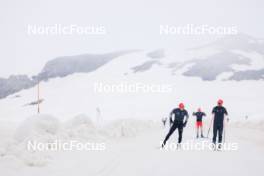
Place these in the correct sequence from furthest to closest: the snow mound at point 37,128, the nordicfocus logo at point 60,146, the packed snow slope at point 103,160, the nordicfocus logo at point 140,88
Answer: the nordicfocus logo at point 140,88 → the snow mound at point 37,128 → the nordicfocus logo at point 60,146 → the packed snow slope at point 103,160

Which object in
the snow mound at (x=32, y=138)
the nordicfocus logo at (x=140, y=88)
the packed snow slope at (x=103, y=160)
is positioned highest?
the nordicfocus logo at (x=140, y=88)

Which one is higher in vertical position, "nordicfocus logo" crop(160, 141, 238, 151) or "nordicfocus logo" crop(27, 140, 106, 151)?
"nordicfocus logo" crop(27, 140, 106, 151)

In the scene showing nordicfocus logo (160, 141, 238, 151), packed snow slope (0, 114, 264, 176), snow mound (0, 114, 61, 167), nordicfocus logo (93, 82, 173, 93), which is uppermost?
nordicfocus logo (93, 82, 173, 93)

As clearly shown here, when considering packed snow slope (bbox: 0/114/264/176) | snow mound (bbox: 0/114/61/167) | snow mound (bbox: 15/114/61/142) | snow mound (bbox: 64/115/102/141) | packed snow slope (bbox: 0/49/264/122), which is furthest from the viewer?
packed snow slope (bbox: 0/49/264/122)

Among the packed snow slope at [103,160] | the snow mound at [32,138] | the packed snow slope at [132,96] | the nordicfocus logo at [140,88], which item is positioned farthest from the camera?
the nordicfocus logo at [140,88]

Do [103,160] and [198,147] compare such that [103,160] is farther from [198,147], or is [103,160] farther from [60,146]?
[198,147]

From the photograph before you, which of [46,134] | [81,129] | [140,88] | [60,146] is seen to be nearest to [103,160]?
[60,146]

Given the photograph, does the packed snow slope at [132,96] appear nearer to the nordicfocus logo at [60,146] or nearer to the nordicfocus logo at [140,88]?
the nordicfocus logo at [140,88]

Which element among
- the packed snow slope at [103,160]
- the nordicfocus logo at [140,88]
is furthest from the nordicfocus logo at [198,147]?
the nordicfocus logo at [140,88]

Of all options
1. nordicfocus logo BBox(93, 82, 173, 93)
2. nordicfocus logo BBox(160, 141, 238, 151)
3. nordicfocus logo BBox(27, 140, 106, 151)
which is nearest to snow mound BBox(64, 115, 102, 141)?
nordicfocus logo BBox(27, 140, 106, 151)

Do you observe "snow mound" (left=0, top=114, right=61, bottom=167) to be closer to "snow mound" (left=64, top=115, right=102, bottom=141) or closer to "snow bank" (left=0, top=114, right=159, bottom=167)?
"snow bank" (left=0, top=114, right=159, bottom=167)

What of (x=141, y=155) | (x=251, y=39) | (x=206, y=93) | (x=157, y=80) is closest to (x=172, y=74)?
(x=157, y=80)

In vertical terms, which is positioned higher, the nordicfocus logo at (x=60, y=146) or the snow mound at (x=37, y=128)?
the snow mound at (x=37, y=128)

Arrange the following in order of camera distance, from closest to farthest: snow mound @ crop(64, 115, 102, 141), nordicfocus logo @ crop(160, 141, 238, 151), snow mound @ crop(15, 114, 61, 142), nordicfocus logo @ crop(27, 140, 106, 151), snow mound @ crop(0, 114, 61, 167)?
snow mound @ crop(0, 114, 61, 167), nordicfocus logo @ crop(27, 140, 106, 151), snow mound @ crop(15, 114, 61, 142), nordicfocus logo @ crop(160, 141, 238, 151), snow mound @ crop(64, 115, 102, 141)
